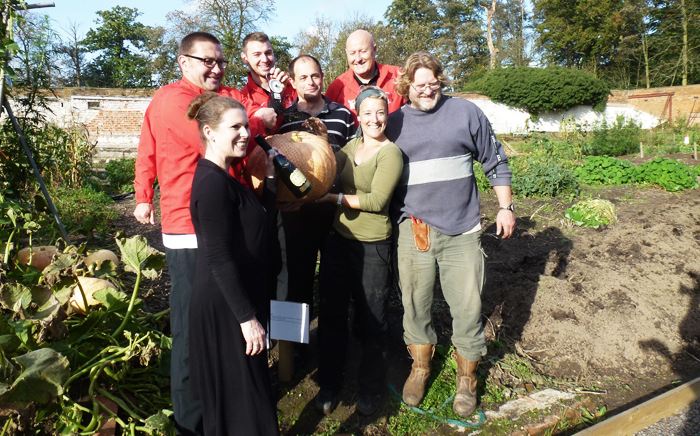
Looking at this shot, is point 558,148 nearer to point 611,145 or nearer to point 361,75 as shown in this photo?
point 611,145

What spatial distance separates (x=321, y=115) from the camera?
10.1 ft

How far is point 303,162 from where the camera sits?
2381mm

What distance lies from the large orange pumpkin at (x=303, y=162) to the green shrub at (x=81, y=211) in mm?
4004

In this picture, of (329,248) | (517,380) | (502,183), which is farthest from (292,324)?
(517,380)

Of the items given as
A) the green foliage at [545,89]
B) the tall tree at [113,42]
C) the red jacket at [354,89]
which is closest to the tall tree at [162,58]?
the tall tree at [113,42]

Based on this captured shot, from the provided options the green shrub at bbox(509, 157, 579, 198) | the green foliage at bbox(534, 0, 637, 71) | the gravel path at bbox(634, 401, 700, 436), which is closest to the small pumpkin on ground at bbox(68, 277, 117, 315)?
the gravel path at bbox(634, 401, 700, 436)

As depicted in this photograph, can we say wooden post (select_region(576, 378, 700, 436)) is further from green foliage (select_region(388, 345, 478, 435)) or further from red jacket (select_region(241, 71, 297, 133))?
red jacket (select_region(241, 71, 297, 133))

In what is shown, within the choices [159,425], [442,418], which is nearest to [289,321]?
[159,425]

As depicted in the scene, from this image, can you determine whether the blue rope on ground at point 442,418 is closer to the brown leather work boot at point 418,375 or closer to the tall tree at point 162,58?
the brown leather work boot at point 418,375

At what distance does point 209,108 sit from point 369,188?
1052mm

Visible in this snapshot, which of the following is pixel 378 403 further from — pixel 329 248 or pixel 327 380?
pixel 329 248

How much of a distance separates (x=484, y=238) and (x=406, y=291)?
3.03 meters

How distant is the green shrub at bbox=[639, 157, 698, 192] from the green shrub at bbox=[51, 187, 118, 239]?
8978 mm

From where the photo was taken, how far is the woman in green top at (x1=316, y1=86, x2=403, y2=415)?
2654 mm
